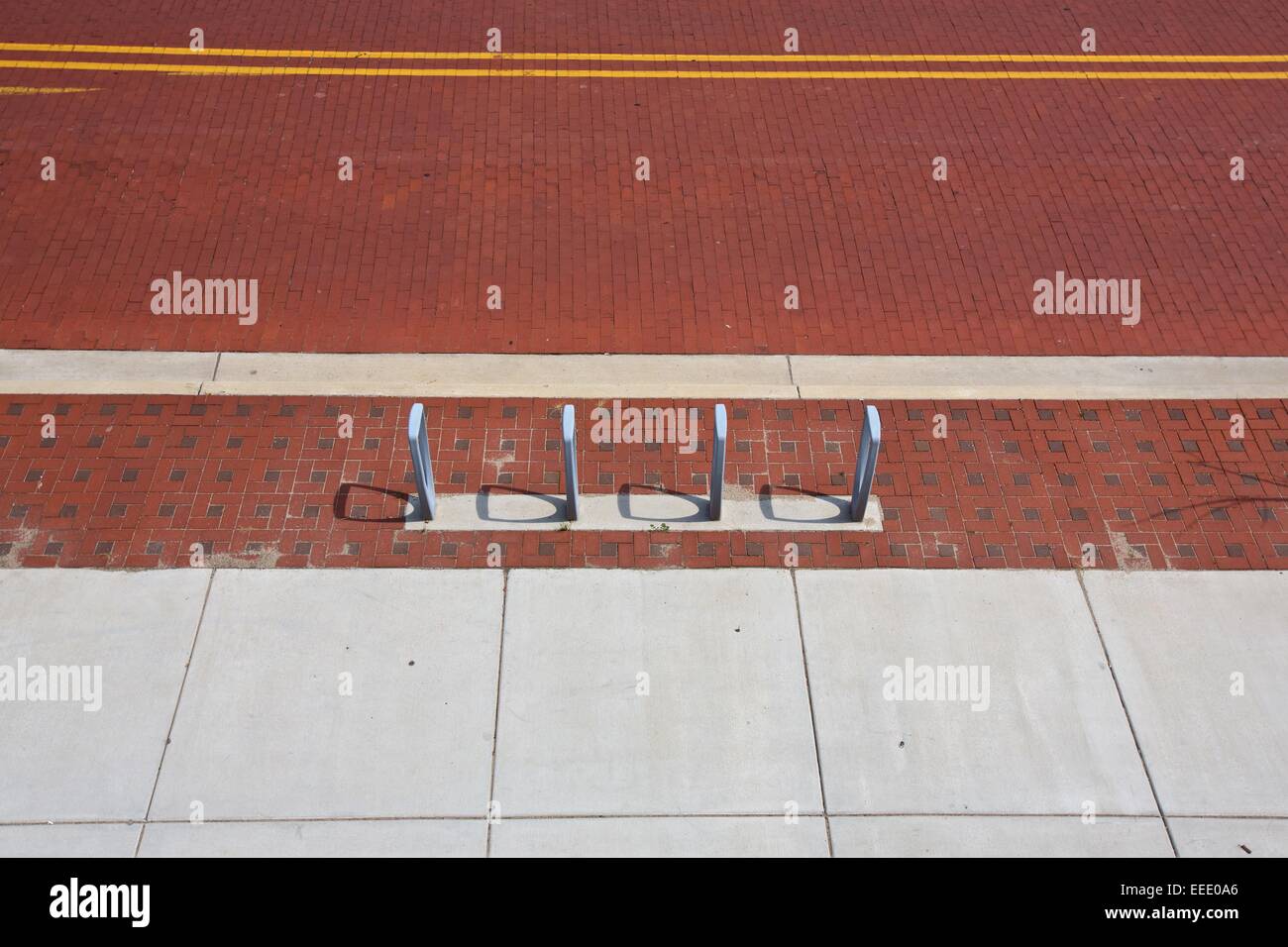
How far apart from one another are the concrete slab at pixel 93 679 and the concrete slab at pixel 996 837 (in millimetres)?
4054

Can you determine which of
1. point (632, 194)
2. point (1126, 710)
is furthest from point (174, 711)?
point (632, 194)

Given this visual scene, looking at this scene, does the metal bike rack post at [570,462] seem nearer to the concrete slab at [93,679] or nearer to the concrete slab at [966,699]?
the concrete slab at [966,699]

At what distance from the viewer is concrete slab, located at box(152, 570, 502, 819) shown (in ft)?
20.0

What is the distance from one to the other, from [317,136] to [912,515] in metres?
7.13

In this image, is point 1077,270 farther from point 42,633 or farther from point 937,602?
point 42,633

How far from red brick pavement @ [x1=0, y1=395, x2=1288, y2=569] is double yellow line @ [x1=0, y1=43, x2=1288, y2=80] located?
5.07 m

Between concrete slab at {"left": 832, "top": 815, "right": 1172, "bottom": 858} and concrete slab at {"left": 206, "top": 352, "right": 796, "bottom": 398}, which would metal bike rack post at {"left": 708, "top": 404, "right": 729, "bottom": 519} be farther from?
concrete slab at {"left": 832, "top": 815, "right": 1172, "bottom": 858}

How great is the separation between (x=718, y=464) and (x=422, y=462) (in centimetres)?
196

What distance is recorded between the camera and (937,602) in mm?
7113

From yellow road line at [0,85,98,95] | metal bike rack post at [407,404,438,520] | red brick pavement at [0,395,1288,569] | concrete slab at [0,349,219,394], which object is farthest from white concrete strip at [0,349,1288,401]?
yellow road line at [0,85,98,95]

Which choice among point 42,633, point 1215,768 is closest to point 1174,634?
point 1215,768

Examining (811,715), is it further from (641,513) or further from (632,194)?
(632,194)

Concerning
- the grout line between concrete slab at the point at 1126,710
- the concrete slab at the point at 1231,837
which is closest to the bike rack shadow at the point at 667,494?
the grout line between concrete slab at the point at 1126,710

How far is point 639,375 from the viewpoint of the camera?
8.71 metres
